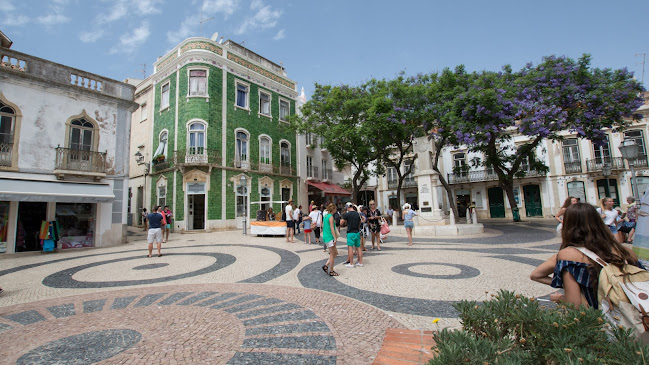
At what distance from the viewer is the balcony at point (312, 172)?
27.3 meters

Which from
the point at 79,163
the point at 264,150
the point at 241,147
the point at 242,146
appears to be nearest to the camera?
the point at 79,163

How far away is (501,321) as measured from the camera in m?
1.90

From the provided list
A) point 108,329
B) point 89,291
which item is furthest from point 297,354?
point 89,291

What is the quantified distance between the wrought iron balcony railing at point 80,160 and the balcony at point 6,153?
1333 millimetres

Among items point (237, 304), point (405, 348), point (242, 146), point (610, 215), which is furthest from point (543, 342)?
point (242, 146)

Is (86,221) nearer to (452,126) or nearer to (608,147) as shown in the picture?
(452,126)

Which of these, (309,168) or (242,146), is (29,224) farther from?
(309,168)

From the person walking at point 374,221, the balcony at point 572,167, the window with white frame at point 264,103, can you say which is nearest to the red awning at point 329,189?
the window with white frame at point 264,103

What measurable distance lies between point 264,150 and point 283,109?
14.4 ft

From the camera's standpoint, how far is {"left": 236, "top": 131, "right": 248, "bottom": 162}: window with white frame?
21781mm

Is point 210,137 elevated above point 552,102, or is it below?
above

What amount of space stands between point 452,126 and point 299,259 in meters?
11.5

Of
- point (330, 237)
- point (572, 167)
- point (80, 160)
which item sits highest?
point (572, 167)

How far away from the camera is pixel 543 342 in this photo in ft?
5.36
